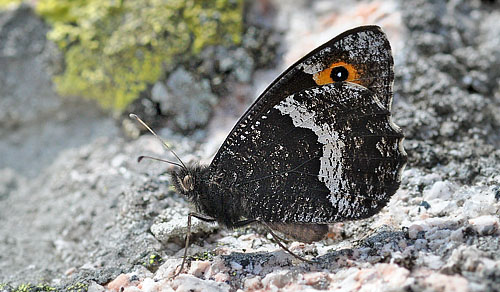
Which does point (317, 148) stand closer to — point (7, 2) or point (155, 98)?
point (155, 98)

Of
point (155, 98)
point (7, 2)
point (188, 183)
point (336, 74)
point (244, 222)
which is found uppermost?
point (7, 2)

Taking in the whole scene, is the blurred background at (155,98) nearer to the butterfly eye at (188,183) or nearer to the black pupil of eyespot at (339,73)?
the butterfly eye at (188,183)

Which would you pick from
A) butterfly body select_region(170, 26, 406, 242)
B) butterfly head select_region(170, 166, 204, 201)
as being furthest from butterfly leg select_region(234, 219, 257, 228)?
butterfly head select_region(170, 166, 204, 201)

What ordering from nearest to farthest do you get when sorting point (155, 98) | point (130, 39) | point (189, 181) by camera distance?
point (189, 181) → point (155, 98) → point (130, 39)

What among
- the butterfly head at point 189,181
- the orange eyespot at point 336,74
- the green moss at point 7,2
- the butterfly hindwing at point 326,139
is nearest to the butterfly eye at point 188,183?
the butterfly head at point 189,181

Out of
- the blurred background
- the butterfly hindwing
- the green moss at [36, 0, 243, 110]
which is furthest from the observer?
the green moss at [36, 0, 243, 110]

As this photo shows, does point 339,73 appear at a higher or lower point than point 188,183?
higher

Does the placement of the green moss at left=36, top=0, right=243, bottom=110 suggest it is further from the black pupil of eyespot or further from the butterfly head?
the black pupil of eyespot

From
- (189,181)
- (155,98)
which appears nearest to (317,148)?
(189,181)

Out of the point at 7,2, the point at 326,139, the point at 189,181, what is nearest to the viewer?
the point at 326,139
